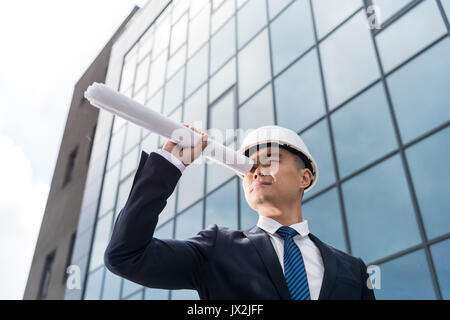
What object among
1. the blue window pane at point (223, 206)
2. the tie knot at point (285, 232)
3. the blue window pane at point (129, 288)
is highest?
the blue window pane at point (223, 206)

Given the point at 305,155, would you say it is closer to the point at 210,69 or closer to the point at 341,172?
the point at 341,172

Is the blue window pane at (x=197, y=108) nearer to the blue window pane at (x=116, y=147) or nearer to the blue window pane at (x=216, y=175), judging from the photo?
the blue window pane at (x=216, y=175)

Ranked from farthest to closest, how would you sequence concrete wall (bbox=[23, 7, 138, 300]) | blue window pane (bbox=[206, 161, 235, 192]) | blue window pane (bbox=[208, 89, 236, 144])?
1. concrete wall (bbox=[23, 7, 138, 300])
2. blue window pane (bbox=[208, 89, 236, 144])
3. blue window pane (bbox=[206, 161, 235, 192])

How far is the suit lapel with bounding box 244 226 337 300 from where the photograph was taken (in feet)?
7.29

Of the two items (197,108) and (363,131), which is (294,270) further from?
(197,108)

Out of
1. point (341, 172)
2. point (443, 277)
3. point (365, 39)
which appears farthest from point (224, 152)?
point (365, 39)

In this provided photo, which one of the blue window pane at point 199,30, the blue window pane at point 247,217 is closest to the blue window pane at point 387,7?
the blue window pane at point 247,217

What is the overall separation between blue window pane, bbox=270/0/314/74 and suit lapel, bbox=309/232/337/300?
331 inches

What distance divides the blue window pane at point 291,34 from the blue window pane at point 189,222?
3.81m

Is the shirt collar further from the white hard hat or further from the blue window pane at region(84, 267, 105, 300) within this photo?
the blue window pane at region(84, 267, 105, 300)

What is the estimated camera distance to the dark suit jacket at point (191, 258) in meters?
2.12

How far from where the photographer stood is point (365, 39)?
29.8 feet

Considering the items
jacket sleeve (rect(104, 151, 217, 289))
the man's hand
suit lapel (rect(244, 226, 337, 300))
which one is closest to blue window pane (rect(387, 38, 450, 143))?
suit lapel (rect(244, 226, 337, 300))

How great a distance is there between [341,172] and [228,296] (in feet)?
21.2
